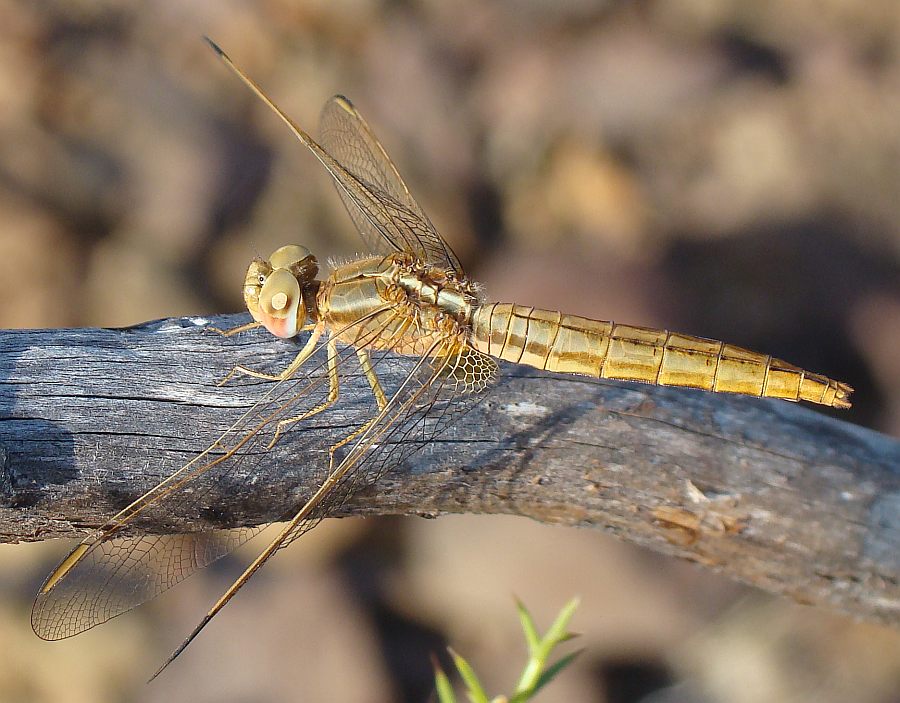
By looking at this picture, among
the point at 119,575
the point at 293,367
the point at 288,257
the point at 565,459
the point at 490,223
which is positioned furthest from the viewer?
the point at 490,223

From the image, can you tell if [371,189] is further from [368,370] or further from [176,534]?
[176,534]

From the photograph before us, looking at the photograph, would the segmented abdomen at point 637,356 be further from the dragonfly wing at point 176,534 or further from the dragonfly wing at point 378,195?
the dragonfly wing at point 176,534

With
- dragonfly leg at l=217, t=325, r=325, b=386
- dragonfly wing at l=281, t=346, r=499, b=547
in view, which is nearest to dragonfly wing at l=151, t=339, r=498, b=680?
dragonfly wing at l=281, t=346, r=499, b=547

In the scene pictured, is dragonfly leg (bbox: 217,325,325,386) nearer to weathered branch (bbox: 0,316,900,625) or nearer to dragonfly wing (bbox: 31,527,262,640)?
weathered branch (bbox: 0,316,900,625)

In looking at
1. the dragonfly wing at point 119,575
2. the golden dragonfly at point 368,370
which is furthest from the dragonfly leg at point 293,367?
the dragonfly wing at point 119,575

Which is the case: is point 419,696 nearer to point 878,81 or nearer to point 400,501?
point 400,501

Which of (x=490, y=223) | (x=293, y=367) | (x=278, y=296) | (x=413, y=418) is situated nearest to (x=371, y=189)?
(x=278, y=296)


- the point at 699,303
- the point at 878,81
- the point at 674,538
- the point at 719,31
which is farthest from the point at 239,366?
the point at 878,81
